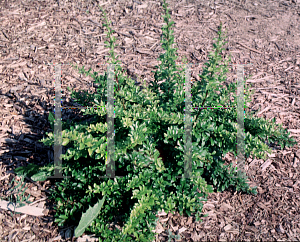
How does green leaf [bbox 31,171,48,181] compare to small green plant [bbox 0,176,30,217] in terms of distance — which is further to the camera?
small green plant [bbox 0,176,30,217]

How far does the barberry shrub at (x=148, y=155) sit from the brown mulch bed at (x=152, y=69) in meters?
0.24

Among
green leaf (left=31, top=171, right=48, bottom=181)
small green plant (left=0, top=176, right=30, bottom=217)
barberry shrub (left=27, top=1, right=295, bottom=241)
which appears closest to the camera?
barberry shrub (left=27, top=1, right=295, bottom=241)

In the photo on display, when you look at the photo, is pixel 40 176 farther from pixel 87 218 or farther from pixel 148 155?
pixel 148 155

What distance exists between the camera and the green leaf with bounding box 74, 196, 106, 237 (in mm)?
2309

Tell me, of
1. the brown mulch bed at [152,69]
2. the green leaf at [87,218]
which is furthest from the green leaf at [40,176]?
the green leaf at [87,218]

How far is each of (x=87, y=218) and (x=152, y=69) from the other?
8.58 feet

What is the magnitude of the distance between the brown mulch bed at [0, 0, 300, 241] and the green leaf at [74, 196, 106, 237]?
0.40 metres

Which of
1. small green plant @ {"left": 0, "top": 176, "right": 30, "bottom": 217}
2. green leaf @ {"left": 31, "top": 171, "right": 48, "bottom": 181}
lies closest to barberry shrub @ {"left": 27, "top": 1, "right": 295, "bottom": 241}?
green leaf @ {"left": 31, "top": 171, "right": 48, "bottom": 181}

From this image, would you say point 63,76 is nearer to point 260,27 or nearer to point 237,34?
point 237,34

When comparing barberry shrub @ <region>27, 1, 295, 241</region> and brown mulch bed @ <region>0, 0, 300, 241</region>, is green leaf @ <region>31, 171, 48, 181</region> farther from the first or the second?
brown mulch bed @ <region>0, 0, 300, 241</region>

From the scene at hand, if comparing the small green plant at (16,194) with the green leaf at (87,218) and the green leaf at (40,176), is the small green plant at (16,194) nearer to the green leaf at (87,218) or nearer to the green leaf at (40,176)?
the green leaf at (40,176)

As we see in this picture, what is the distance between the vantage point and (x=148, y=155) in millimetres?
2416

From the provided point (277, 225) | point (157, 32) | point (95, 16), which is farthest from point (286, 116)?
point (95, 16)

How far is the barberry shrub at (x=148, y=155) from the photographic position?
231 cm
